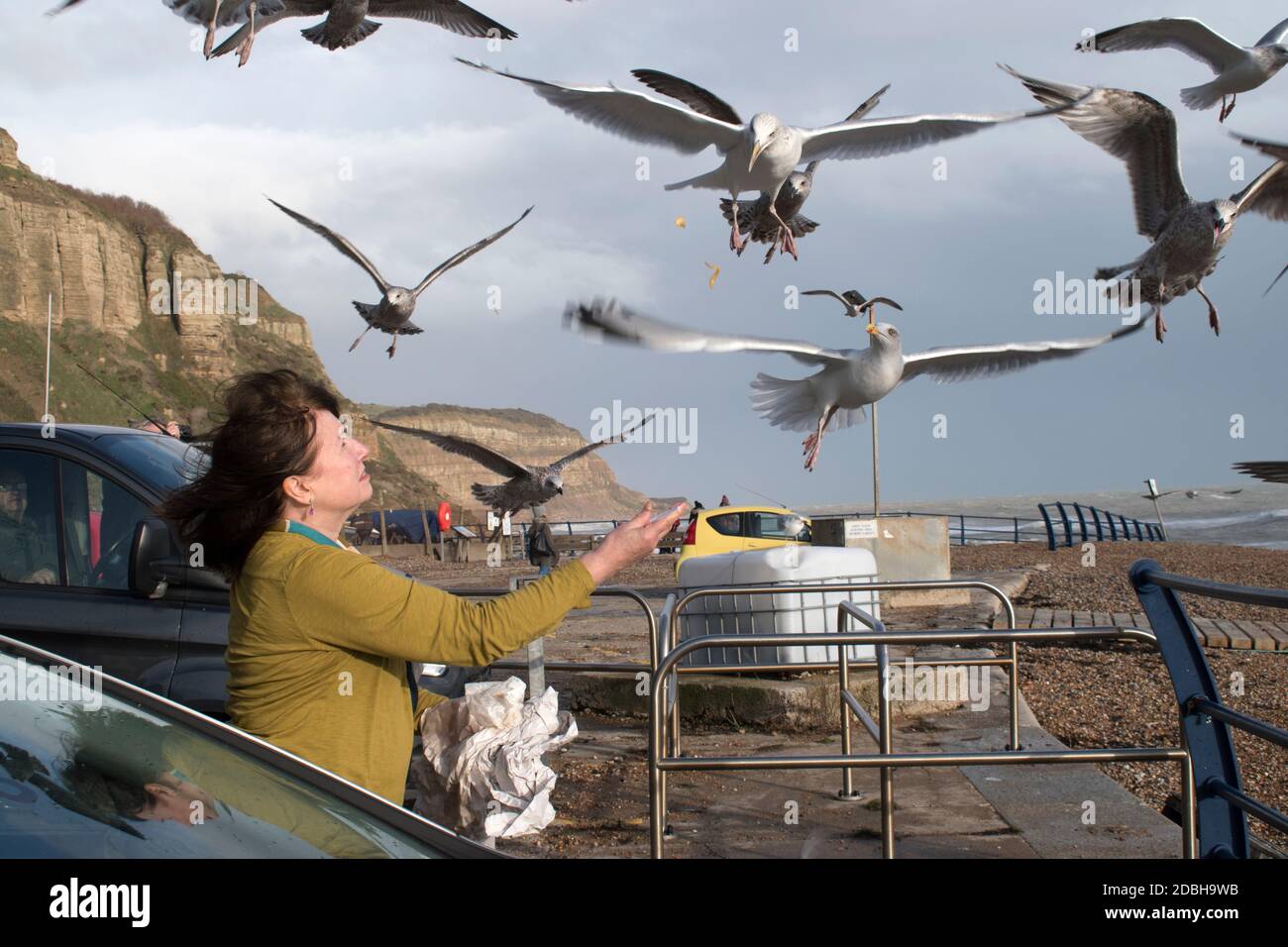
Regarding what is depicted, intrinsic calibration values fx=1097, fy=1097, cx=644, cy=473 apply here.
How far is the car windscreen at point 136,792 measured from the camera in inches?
56.9

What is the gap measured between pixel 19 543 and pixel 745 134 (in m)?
5.99

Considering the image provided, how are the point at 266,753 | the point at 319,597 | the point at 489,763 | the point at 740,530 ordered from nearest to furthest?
the point at 266,753, the point at 319,597, the point at 489,763, the point at 740,530

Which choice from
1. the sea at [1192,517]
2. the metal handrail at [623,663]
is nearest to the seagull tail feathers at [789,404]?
the metal handrail at [623,663]

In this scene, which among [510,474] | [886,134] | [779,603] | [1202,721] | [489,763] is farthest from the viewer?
[510,474]

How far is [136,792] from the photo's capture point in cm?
157

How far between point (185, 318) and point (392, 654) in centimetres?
7482

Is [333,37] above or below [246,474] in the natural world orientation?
above

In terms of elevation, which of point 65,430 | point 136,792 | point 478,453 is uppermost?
point 478,453

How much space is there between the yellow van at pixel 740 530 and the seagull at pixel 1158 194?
7.75 metres

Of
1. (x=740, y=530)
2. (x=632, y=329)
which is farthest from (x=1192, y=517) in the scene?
(x=632, y=329)

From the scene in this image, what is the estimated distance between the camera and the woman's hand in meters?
2.20

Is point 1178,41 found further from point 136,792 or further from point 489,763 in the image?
point 136,792

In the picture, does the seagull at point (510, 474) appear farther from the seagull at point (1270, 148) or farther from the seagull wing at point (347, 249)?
the seagull at point (1270, 148)
